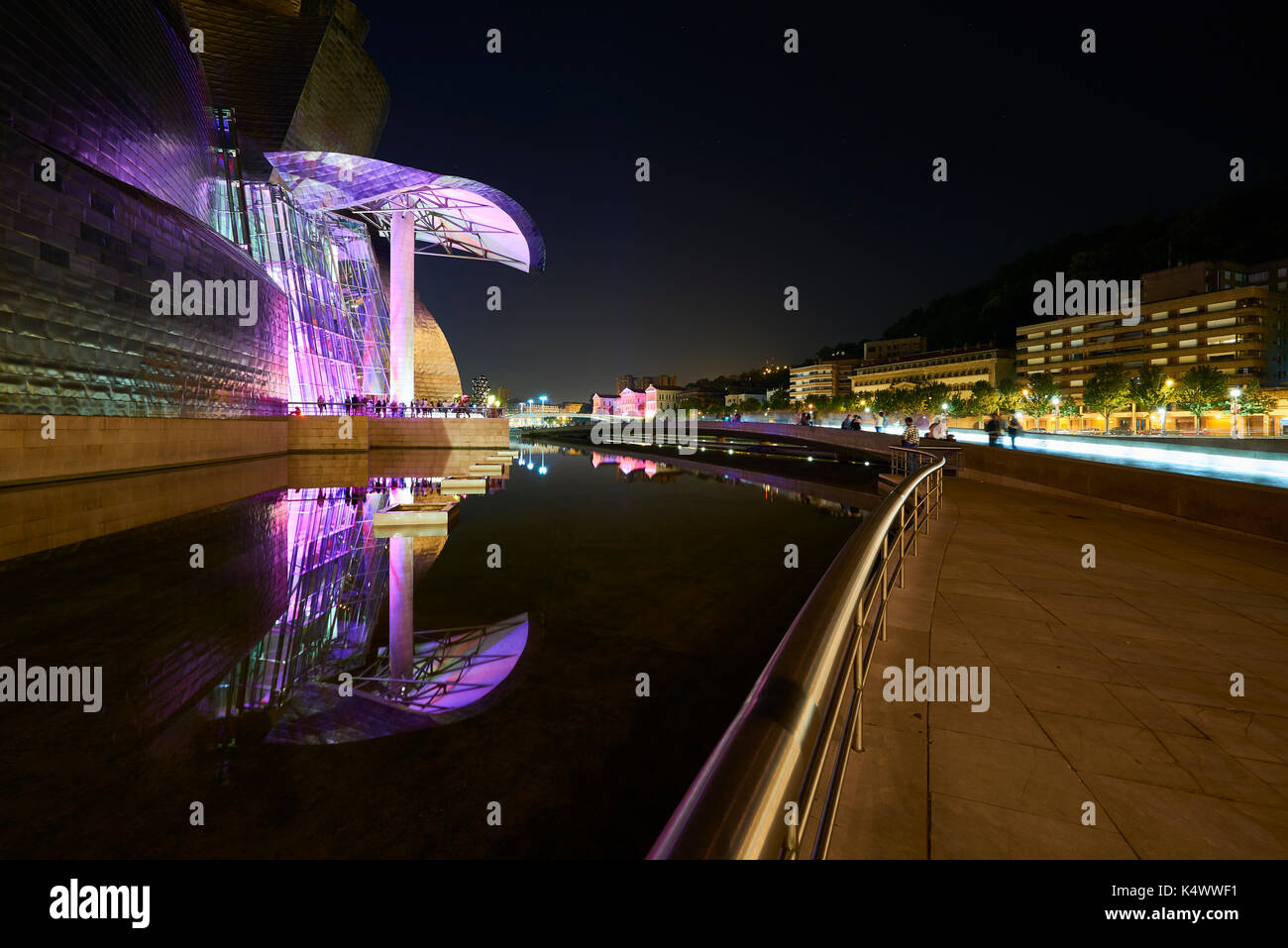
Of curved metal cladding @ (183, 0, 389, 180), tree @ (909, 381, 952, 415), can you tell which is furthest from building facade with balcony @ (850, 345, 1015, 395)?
curved metal cladding @ (183, 0, 389, 180)

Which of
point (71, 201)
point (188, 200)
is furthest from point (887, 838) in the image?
point (188, 200)

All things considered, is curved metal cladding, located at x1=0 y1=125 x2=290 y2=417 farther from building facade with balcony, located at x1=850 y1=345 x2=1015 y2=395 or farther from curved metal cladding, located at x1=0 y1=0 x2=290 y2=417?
building facade with balcony, located at x1=850 y1=345 x2=1015 y2=395

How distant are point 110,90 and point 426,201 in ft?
57.8

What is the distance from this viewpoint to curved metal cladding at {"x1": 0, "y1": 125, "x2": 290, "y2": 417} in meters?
14.3

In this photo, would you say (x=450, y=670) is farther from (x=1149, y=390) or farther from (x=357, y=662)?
(x=1149, y=390)

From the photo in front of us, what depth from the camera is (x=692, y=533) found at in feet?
40.7

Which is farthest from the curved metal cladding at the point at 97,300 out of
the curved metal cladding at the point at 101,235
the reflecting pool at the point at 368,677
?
the reflecting pool at the point at 368,677

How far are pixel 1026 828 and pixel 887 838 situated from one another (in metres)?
0.53

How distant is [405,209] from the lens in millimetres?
37062

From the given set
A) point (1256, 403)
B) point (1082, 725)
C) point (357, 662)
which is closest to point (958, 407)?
point (1256, 403)

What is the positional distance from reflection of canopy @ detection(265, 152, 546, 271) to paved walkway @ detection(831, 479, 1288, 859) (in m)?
34.8

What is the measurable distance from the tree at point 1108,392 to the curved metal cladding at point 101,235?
81.6 meters
